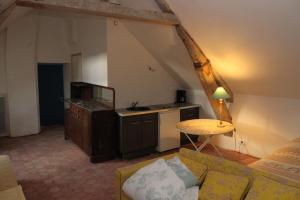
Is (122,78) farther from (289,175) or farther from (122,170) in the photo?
(289,175)

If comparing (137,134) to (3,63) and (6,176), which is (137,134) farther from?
(3,63)

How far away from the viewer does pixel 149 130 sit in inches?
179

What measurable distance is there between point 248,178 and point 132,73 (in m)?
3.16

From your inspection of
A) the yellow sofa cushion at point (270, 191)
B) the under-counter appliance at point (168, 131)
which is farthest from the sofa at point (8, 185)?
the under-counter appliance at point (168, 131)

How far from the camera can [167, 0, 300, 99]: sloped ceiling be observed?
261cm

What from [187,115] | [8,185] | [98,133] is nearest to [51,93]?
[98,133]

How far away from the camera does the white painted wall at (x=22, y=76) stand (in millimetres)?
5652

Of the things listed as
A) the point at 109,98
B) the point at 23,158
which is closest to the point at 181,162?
the point at 109,98

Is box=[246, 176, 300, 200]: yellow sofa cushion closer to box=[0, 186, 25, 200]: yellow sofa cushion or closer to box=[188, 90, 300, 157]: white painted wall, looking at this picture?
box=[0, 186, 25, 200]: yellow sofa cushion

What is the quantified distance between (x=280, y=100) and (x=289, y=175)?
1878mm

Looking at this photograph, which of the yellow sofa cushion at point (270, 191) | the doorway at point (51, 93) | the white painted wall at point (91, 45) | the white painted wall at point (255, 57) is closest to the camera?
the yellow sofa cushion at point (270, 191)

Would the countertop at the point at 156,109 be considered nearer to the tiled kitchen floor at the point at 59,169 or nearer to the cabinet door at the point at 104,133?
the cabinet door at the point at 104,133

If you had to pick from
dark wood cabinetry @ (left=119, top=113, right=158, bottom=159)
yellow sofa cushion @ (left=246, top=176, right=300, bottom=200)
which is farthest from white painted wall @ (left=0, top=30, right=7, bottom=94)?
yellow sofa cushion @ (left=246, top=176, right=300, bottom=200)

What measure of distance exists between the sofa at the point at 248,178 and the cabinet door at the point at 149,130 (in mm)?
1783
